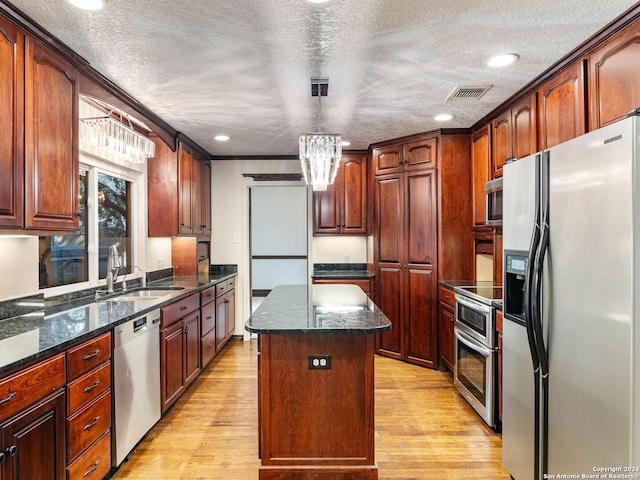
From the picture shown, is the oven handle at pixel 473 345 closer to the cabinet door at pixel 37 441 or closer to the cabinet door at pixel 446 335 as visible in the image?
the cabinet door at pixel 446 335

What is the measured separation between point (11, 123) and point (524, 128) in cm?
316

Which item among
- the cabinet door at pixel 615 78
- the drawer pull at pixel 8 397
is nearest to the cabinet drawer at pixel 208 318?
the drawer pull at pixel 8 397

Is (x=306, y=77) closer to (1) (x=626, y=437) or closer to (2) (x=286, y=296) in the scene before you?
(2) (x=286, y=296)

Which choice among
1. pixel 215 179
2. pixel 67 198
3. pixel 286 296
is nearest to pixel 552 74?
pixel 286 296

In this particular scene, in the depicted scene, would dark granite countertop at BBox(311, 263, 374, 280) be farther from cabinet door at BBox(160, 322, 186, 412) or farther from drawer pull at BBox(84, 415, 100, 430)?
drawer pull at BBox(84, 415, 100, 430)

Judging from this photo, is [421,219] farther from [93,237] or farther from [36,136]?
[36,136]

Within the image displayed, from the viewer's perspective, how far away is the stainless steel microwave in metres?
2.99

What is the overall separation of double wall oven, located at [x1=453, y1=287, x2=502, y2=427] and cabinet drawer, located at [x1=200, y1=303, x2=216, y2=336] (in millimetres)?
2368

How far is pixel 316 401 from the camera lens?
2104mm

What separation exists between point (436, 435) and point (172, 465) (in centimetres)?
173

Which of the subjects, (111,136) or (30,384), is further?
(111,136)

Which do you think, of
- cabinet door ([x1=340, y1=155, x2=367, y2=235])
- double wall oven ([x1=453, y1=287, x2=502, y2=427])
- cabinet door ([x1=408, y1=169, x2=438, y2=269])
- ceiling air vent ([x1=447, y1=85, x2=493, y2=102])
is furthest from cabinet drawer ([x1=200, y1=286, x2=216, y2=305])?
ceiling air vent ([x1=447, y1=85, x2=493, y2=102])

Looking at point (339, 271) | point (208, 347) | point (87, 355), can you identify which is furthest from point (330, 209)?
point (87, 355)

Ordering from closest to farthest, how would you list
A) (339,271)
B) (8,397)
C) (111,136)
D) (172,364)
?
(8,397), (111,136), (172,364), (339,271)
